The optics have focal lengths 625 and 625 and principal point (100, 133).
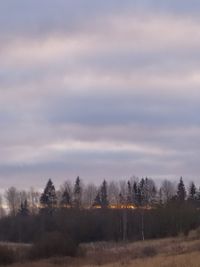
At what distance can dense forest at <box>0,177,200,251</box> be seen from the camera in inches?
3425

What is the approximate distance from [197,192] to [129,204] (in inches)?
738

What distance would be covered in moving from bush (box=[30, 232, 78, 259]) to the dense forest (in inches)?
74.7

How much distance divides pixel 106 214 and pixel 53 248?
54.2m

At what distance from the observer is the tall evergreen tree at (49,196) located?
446ft

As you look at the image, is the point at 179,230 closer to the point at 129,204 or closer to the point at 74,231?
the point at 74,231

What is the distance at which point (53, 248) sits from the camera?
5003 cm

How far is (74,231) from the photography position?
301 feet

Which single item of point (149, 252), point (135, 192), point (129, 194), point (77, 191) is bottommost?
point (149, 252)

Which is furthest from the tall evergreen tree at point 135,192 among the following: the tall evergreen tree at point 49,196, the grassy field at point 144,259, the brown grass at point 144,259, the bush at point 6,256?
the bush at point 6,256

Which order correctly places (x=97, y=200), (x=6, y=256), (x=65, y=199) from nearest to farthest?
(x=6, y=256)
(x=65, y=199)
(x=97, y=200)

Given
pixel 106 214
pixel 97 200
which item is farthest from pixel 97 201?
pixel 106 214

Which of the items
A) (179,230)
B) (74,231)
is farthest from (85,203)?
(179,230)

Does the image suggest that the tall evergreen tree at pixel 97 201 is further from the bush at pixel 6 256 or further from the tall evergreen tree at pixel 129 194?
the bush at pixel 6 256

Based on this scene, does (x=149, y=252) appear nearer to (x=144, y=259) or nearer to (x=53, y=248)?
(x=53, y=248)
